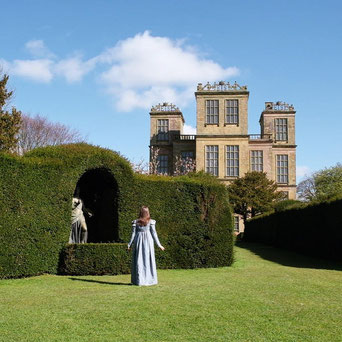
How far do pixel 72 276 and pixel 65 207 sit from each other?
1.83m

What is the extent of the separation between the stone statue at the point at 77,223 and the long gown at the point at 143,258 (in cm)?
327

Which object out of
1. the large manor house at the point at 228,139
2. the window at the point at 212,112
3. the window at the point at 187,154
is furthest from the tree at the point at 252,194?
the window at the point at 187,154

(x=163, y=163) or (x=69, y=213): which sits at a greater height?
(x=163, y=163)

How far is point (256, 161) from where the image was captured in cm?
4700

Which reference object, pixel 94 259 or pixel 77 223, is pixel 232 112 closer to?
pixel 77 223

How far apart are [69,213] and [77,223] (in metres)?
0.78

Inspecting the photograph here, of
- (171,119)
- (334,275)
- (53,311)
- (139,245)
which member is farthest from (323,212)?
(171,119)

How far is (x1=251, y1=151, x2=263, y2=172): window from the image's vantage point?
4681 centimetres

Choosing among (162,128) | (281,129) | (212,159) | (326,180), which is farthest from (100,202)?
(326,180)

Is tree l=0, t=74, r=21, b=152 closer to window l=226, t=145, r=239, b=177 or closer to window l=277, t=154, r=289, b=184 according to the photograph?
window l=226, t=145, r=239, b=177

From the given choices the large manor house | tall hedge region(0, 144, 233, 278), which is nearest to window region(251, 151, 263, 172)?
the large manor house

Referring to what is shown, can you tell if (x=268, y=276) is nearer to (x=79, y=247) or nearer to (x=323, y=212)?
(x=79, y=247)

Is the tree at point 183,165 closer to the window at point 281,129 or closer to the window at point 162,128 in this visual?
the window at point 162,128

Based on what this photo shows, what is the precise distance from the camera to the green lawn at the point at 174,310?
5.43 m
